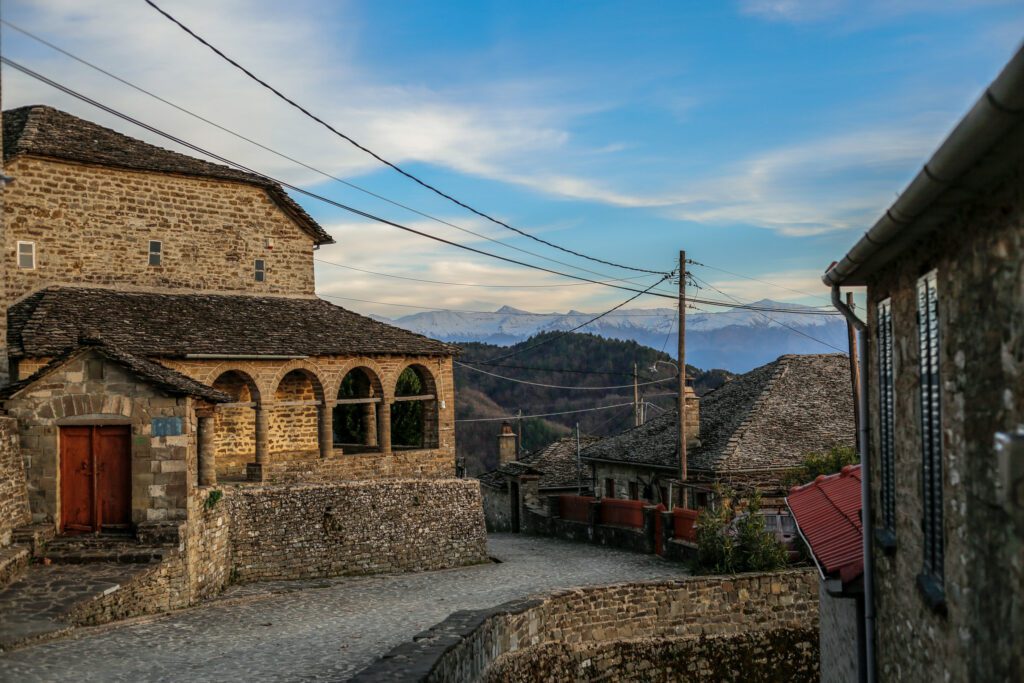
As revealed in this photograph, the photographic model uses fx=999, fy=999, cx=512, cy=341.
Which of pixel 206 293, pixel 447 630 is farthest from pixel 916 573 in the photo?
pixel 206 293

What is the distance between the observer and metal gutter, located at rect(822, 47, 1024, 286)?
384 centimetres

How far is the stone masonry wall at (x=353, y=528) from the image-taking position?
67.2ft

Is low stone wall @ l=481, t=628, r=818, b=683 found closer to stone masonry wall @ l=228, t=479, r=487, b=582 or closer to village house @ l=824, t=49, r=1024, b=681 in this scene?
stone masonry wall @ l=228, t=479, r=487, b=582

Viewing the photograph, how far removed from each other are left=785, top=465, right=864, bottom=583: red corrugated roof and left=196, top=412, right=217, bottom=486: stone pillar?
10.9m

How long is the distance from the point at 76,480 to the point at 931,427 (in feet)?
50.6

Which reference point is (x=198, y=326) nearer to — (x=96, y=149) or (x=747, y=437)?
(x=96, y=149)

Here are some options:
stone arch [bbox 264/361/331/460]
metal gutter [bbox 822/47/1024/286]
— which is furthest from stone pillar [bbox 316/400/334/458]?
metal gutter [bbox 822/47/1024/286]

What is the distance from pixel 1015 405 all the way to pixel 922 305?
2.29 m

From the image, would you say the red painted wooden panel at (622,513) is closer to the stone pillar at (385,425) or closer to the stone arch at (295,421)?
the stone pillar at (385,425)

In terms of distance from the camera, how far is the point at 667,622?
17.9 metres

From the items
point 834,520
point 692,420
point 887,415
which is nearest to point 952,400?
point 887,415

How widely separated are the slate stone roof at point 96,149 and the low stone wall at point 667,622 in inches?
558

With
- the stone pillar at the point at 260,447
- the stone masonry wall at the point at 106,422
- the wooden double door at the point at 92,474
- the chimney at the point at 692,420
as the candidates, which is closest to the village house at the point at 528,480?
the chimney at the point at 692,420

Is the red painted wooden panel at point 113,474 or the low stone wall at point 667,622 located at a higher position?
the red painted wooden panel at point 113,474
